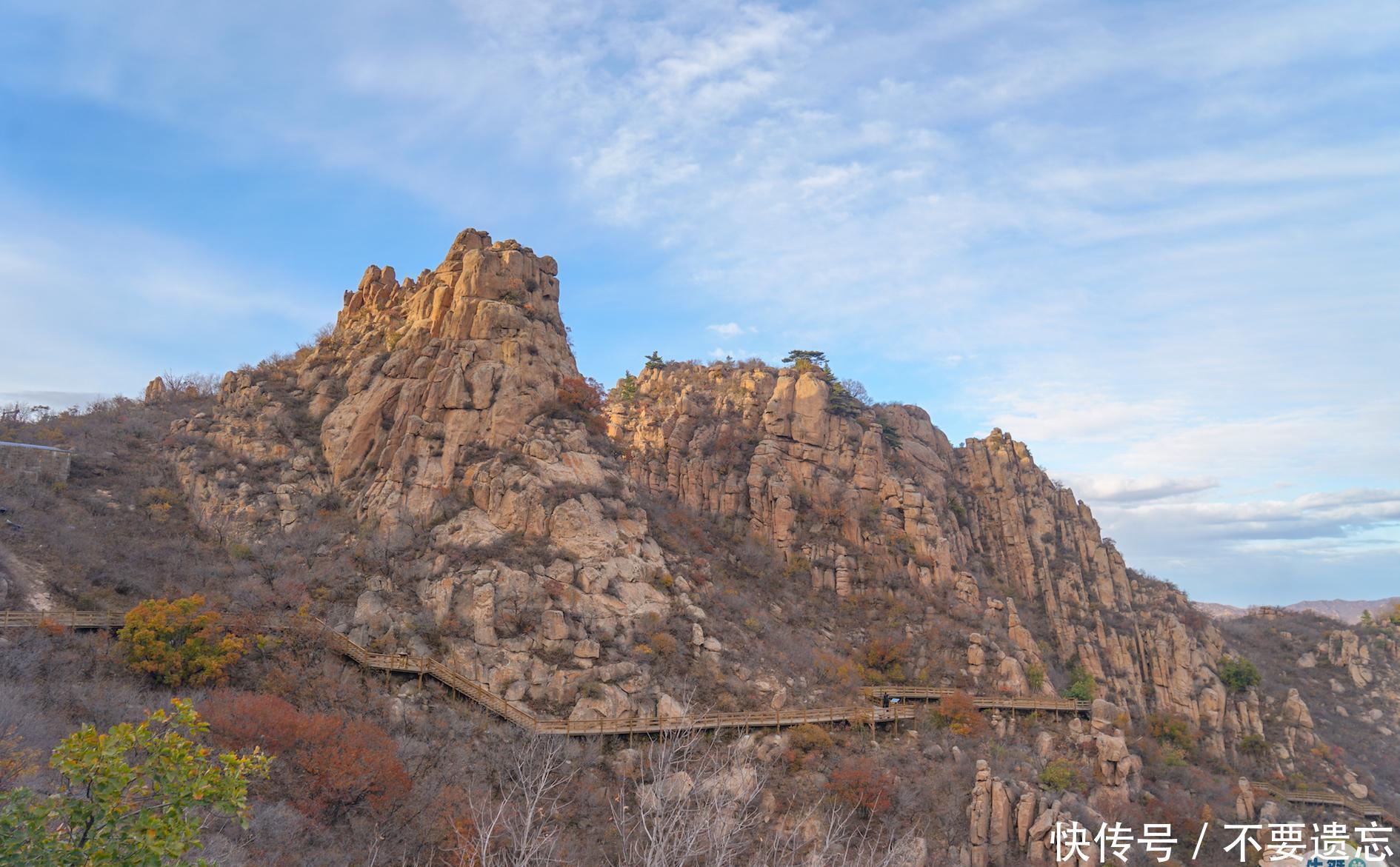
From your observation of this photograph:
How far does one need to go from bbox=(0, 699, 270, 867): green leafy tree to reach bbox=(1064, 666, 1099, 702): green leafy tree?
163 feet

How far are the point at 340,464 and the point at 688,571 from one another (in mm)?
20637

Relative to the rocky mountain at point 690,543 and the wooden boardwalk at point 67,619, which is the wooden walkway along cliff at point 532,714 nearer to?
the wooden boardwalk at point 67,619

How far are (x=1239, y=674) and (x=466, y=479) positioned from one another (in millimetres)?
55775

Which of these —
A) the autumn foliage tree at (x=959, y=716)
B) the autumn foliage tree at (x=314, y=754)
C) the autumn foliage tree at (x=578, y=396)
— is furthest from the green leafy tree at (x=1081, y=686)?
the autumn foliage tree at (x=314, y=754)

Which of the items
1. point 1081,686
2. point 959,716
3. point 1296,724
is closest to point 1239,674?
point 1296,724

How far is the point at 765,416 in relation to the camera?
60.2 meters

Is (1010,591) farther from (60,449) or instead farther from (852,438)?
(60,449)

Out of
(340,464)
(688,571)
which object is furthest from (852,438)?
(340,464)

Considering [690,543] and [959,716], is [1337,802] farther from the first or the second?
[690,543]

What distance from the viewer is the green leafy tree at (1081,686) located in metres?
48.7

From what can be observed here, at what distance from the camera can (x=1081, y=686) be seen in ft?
160

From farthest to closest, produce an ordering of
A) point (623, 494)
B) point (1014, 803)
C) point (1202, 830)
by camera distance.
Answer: point (623, 494), point (1202, 830), point (1014, 803)

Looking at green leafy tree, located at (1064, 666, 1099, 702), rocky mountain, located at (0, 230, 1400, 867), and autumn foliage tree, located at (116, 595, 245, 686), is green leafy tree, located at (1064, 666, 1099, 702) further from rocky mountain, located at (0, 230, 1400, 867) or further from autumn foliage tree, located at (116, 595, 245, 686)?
autumn foliage tree, located at (116, 595, 245, 686)

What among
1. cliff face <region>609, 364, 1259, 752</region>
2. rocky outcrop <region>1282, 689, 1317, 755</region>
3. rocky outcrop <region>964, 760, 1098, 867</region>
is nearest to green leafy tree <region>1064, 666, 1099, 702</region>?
cliff face <region>609, 364, 1259, 752</region>
